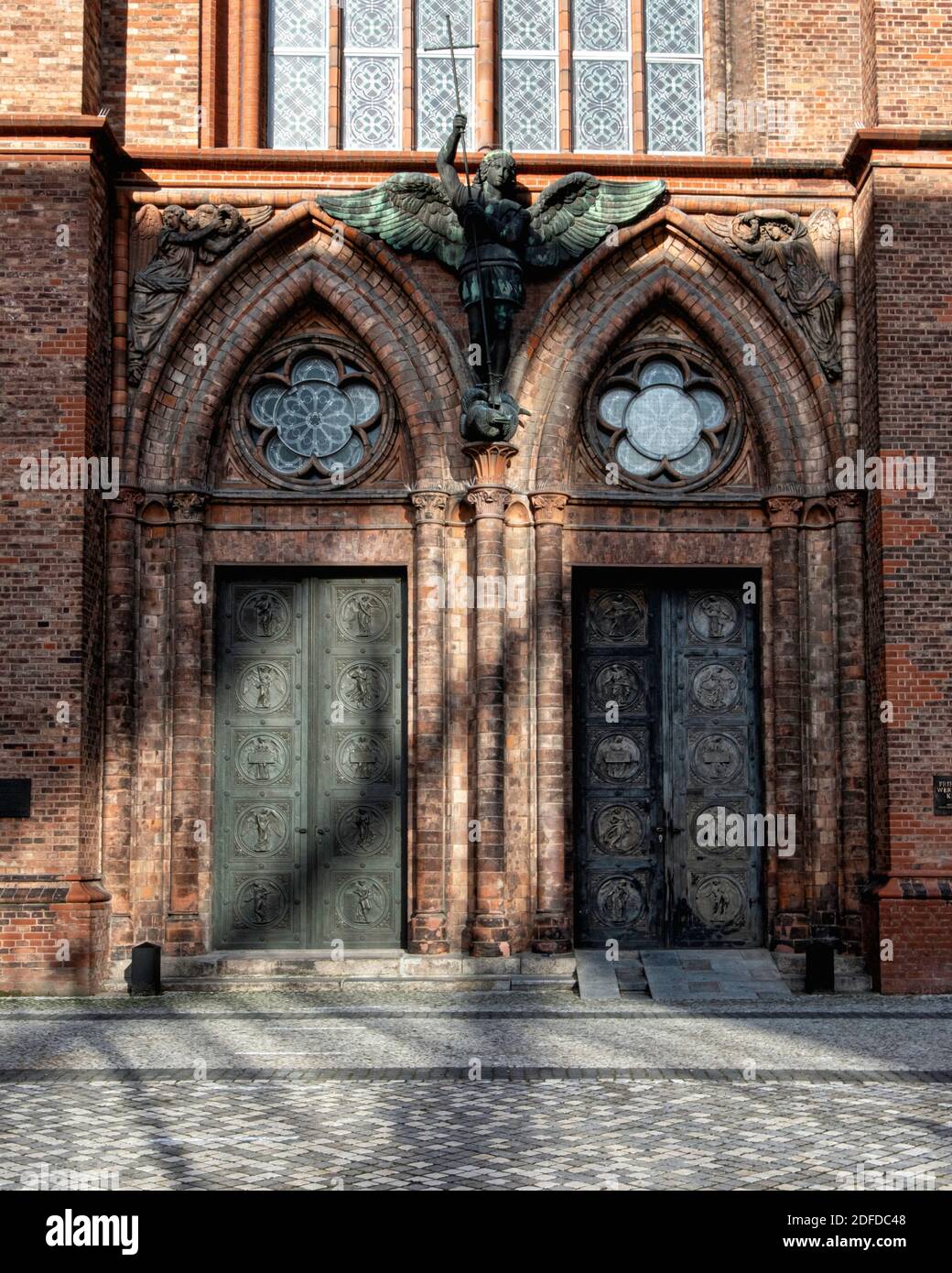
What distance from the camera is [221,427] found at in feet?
46.2

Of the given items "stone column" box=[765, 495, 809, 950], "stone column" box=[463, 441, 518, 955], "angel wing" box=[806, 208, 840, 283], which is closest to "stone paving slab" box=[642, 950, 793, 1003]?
"stone column" box=[765, 495, 809, 950]

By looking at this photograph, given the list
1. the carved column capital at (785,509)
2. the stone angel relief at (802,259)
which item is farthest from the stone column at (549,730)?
the stone angel relief at (802,259)

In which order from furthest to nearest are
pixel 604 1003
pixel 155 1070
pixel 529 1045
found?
1. pixel 604 1003
2. pixel 529 1045
3. pixel 155 1070

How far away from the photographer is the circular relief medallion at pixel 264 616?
552 inches

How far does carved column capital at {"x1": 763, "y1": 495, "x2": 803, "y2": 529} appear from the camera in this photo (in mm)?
13820

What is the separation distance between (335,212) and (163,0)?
256 centimetres

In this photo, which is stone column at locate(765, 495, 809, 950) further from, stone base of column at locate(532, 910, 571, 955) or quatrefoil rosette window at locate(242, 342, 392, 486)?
quatrefoil rosette window at locate(242, 342, 392, 486)

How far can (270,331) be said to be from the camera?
14.0 meters

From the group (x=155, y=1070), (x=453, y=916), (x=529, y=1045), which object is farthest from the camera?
(x=453, y=916)

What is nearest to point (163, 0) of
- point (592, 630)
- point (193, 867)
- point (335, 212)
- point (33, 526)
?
point (335, 212)

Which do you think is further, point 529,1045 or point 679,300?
point 679,300

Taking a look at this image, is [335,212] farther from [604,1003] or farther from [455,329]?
[604,1003]

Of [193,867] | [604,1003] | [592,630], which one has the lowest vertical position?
[604,1003]

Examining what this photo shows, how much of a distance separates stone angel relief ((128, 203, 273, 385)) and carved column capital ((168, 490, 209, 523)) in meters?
1.08
